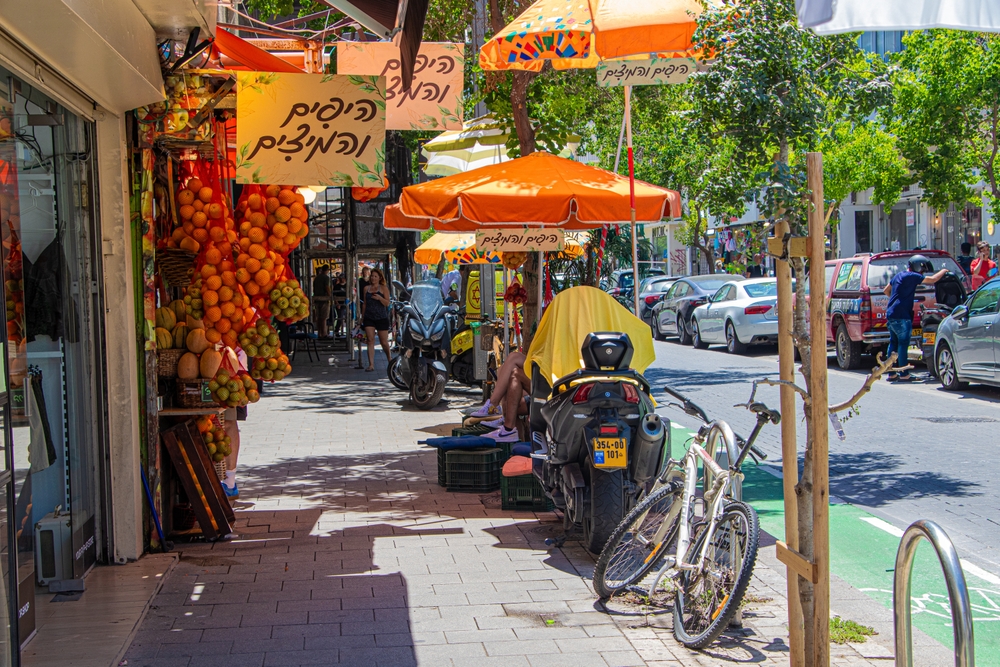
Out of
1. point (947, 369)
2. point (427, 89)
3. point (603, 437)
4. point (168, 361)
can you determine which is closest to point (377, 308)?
point (947, 369)

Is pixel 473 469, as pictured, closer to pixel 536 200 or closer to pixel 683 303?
pixel 536 200

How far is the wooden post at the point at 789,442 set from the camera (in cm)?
→ 379

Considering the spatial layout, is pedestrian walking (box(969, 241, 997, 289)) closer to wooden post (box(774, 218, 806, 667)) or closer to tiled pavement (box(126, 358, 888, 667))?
tiled pavement (box(126, 358, 888, 667))

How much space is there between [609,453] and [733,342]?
52.6 feet

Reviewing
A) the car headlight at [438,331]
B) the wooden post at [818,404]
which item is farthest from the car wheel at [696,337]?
the wooden post at [818,404]

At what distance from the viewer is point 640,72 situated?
7.57 metres

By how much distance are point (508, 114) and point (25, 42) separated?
19.4 feet

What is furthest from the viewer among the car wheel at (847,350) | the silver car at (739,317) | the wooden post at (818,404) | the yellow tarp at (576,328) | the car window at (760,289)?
the car window at (760,289)

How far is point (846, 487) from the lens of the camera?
28.0 ft

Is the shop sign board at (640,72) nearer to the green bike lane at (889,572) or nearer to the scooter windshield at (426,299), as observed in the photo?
the green bike lane at (889,572)

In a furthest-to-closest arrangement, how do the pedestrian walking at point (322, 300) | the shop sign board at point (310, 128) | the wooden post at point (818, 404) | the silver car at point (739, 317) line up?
the pedestrian walking at point (322, 300)
the silver car at point (739, 317)
the shop sign board at point (310, 128)
the wooden post at point (818, 404)

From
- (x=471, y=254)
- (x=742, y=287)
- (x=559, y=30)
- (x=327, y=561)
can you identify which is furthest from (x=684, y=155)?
(x=327, y=561)

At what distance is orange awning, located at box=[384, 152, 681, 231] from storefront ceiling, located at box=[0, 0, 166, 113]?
2247mm

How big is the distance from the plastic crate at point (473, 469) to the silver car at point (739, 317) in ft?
40.5
